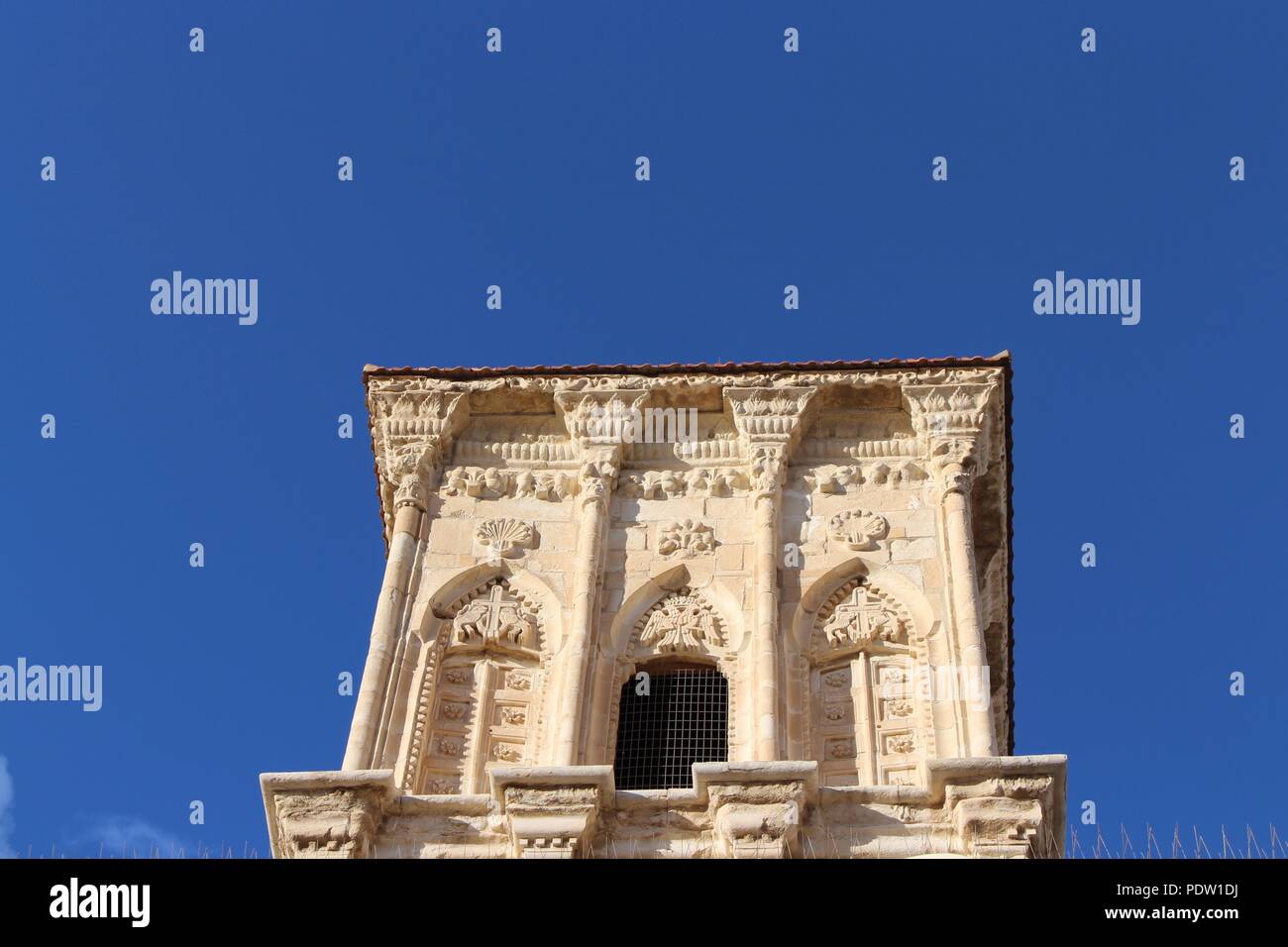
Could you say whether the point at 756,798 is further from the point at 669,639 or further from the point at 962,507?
the point at 962,507

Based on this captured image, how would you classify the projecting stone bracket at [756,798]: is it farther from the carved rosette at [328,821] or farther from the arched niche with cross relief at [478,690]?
the carved rosette at [328,821]

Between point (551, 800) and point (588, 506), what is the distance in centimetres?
504

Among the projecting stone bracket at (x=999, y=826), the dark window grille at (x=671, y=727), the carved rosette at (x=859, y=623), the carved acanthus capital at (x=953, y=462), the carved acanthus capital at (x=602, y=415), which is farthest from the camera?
the carved acanthus capital at (x=602, y=415)

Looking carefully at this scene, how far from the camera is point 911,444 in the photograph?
22453 mm

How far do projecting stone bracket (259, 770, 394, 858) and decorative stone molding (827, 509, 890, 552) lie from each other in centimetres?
624

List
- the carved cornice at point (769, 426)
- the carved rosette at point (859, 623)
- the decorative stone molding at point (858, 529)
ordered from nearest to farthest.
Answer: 1. the carved rosette at point (859, 623)
2. the decorative stone molding at point (858, 529)
3. the carved cornice at point (769, 426)

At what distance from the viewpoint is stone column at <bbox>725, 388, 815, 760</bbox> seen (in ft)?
62.6

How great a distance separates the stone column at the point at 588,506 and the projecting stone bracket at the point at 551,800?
0.86m

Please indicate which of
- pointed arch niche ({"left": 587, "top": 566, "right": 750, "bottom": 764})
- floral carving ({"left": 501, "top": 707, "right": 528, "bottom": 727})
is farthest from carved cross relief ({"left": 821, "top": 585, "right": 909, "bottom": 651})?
A: floral carving ({"left": 501, "top": 707, "right": 528, "bottom": 727})

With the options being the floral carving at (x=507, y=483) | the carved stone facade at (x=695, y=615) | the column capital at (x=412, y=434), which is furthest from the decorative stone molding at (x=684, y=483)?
the column capital at (x=412, y=434)

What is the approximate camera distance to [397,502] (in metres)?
22.0

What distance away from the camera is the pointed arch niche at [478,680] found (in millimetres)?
19344

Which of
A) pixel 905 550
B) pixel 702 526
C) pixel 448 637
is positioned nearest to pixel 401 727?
pixel 448 637
